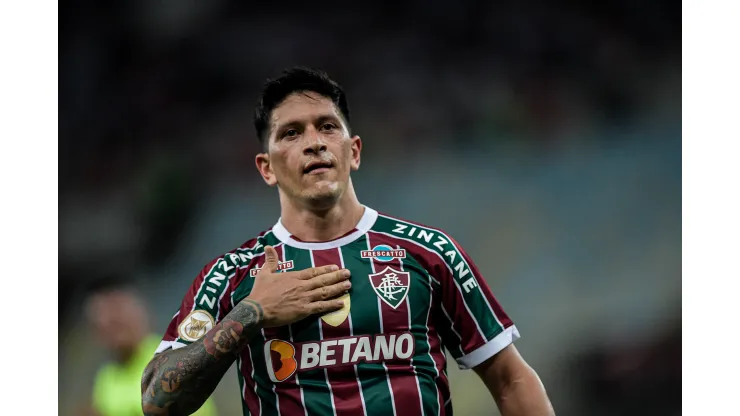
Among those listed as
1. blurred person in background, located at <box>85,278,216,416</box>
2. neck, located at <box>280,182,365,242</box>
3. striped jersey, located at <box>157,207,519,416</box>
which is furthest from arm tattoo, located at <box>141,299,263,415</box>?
blurred person in background, located at <box>85,278,216,416</box>

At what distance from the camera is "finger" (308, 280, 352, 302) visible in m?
2.20

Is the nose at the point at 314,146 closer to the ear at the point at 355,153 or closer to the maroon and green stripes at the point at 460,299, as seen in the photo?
the ear at the point at 355,153

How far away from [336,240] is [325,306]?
10.6 inches

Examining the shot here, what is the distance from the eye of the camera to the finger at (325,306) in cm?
218

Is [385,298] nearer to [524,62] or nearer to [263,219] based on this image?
[263,219]

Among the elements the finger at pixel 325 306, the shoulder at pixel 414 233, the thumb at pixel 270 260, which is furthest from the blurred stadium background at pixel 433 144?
the finger at pixel 325 306

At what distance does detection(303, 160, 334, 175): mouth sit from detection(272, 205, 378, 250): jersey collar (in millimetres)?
223

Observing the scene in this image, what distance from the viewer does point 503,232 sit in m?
4.32

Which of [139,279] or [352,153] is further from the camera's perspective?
[139,279]

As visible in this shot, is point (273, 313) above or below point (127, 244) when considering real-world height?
below

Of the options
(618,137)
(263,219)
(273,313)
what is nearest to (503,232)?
(618,137)

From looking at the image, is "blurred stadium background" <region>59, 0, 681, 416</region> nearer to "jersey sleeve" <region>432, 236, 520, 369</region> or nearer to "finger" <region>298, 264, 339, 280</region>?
"jersey sleeve" <region>432, 236, 520, 369</region>

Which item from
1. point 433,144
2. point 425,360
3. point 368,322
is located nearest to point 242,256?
point 368,322

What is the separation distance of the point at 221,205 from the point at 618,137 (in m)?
2.35
